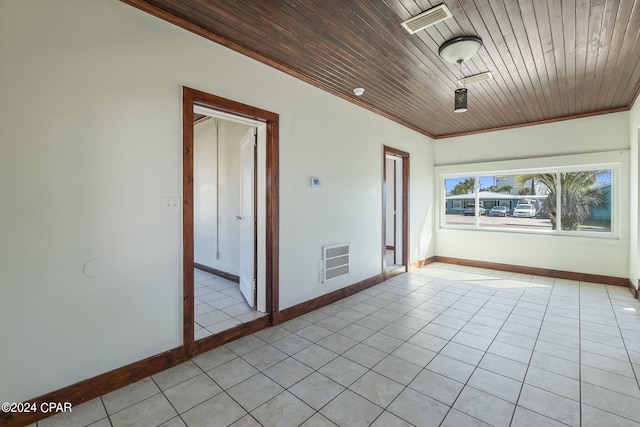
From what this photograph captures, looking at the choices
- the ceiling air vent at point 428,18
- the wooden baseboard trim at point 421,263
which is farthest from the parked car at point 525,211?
the ceiling air vent at point 428,18

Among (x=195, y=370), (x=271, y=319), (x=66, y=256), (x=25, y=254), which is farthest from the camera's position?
(x=271, y=319)

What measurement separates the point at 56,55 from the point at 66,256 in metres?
1.26

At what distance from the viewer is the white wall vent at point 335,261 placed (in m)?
3.72

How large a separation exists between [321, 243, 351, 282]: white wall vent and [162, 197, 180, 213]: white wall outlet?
6.13ft

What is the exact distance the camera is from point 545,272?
5141 millimetres

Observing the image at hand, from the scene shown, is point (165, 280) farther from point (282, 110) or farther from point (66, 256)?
point (282, 110)

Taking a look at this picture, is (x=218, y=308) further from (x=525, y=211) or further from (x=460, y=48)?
(x=525, y=211)

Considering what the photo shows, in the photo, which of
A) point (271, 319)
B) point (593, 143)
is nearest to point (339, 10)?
point (271, 319)

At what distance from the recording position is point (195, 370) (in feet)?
7.50

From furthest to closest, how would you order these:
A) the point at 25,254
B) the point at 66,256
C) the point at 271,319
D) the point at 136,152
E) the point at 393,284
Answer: the point at 393,284 → the point at 271,319 → the point at 136,152 → the point at 66,256 → the point at 25,254

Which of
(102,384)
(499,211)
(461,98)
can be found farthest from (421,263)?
(102,384)

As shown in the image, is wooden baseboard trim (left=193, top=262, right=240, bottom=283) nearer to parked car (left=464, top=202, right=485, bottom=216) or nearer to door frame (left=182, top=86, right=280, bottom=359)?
door frame (left=182, top=86, right=280, bottom=359)

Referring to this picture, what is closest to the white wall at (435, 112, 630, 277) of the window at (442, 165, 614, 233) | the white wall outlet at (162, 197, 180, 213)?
the window at (442, 165, 614, 233)

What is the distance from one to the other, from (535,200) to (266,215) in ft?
16.6
